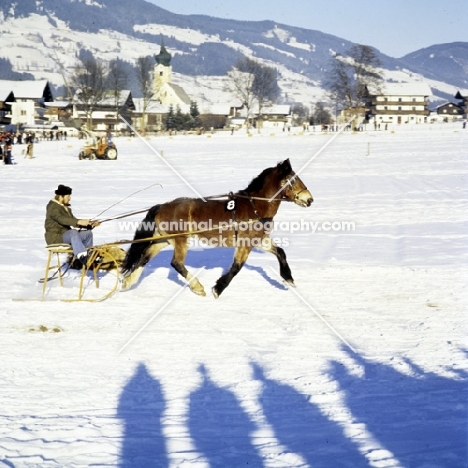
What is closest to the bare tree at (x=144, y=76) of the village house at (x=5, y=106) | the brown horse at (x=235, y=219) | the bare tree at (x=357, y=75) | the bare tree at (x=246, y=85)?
the bare tree at (x=246, y=85)

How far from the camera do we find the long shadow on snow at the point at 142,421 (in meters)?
3.90

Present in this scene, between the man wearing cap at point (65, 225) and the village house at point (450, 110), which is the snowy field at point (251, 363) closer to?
the man wearing cap at point (65, 225)

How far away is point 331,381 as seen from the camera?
16.7 feet

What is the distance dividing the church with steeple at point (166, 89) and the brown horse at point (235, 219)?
13732 cm

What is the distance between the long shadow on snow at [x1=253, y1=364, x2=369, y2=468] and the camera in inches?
153

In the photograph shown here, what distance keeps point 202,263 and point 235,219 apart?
2627 millimetres

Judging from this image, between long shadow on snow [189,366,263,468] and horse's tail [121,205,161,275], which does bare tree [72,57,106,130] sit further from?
long shadow on snow [189,366,263,468]

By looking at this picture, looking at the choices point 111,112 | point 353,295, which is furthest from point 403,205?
point 111,112

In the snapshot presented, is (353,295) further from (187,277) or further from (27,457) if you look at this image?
(27,457)

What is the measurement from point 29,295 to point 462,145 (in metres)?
36.2

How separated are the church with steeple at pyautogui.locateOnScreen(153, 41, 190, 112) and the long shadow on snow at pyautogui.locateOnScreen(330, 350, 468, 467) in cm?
14074

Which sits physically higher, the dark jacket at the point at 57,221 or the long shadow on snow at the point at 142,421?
the dark jacket at the point at 57,221

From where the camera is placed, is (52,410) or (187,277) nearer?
(52,410)

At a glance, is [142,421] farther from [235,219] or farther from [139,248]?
[139,248]
